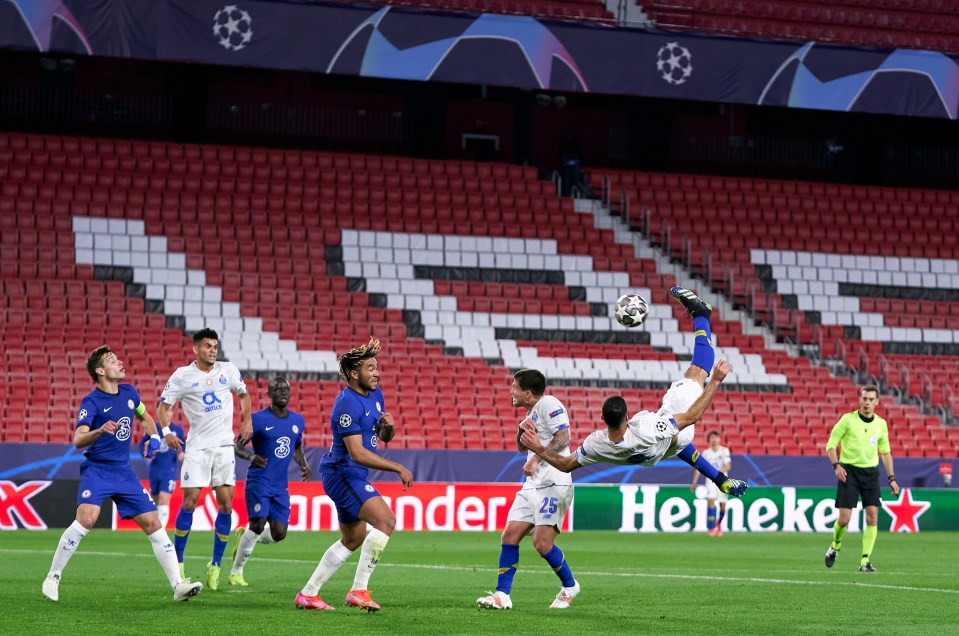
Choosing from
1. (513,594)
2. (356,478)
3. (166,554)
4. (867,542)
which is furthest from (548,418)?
(867,542)

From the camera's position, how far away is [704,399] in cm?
1139

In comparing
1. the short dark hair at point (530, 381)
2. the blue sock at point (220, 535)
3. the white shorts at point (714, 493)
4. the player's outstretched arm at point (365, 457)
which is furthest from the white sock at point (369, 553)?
the white shorts at point (714, 493)

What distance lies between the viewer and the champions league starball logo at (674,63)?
3419 cm

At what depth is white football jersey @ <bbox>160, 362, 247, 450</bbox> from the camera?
47.7ft

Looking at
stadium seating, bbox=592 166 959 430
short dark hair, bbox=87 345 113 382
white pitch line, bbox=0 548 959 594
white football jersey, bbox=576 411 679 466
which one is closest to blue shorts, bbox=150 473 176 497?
white pitch line, bbox=0 548 959 594

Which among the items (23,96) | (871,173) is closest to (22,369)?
(23,96)

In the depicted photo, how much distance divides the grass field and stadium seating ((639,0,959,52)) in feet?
60.2

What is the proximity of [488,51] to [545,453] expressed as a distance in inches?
892

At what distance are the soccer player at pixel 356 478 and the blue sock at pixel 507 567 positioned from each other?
1145mm

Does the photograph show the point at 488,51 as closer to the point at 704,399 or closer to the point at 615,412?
the point at 704,399

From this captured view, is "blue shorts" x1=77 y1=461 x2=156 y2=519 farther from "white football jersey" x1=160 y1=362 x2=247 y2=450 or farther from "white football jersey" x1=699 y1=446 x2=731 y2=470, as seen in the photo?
"white football jersey" x1=699 y1=446 x2=731 y2=470

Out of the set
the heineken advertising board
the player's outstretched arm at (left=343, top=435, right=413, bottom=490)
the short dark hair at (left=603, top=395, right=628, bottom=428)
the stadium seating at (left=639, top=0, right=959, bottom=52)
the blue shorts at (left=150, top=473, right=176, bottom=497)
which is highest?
the stadium seating at (left=639, top=0, right=959, bottom=52)

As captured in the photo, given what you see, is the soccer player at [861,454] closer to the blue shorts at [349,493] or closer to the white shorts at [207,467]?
the white shorts at [207,467]

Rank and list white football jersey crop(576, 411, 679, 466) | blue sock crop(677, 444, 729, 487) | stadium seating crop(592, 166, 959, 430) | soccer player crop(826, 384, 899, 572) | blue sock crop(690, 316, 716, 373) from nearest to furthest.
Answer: white football jersey crop(576, 411, 679, 466), blue sock crop(690, 316, 716, 373), blue sock crop(677, 444, 729, 487), soccer player crop(826, 384, 899, 572), stadium seating crop(592, 166, 959, 430)
